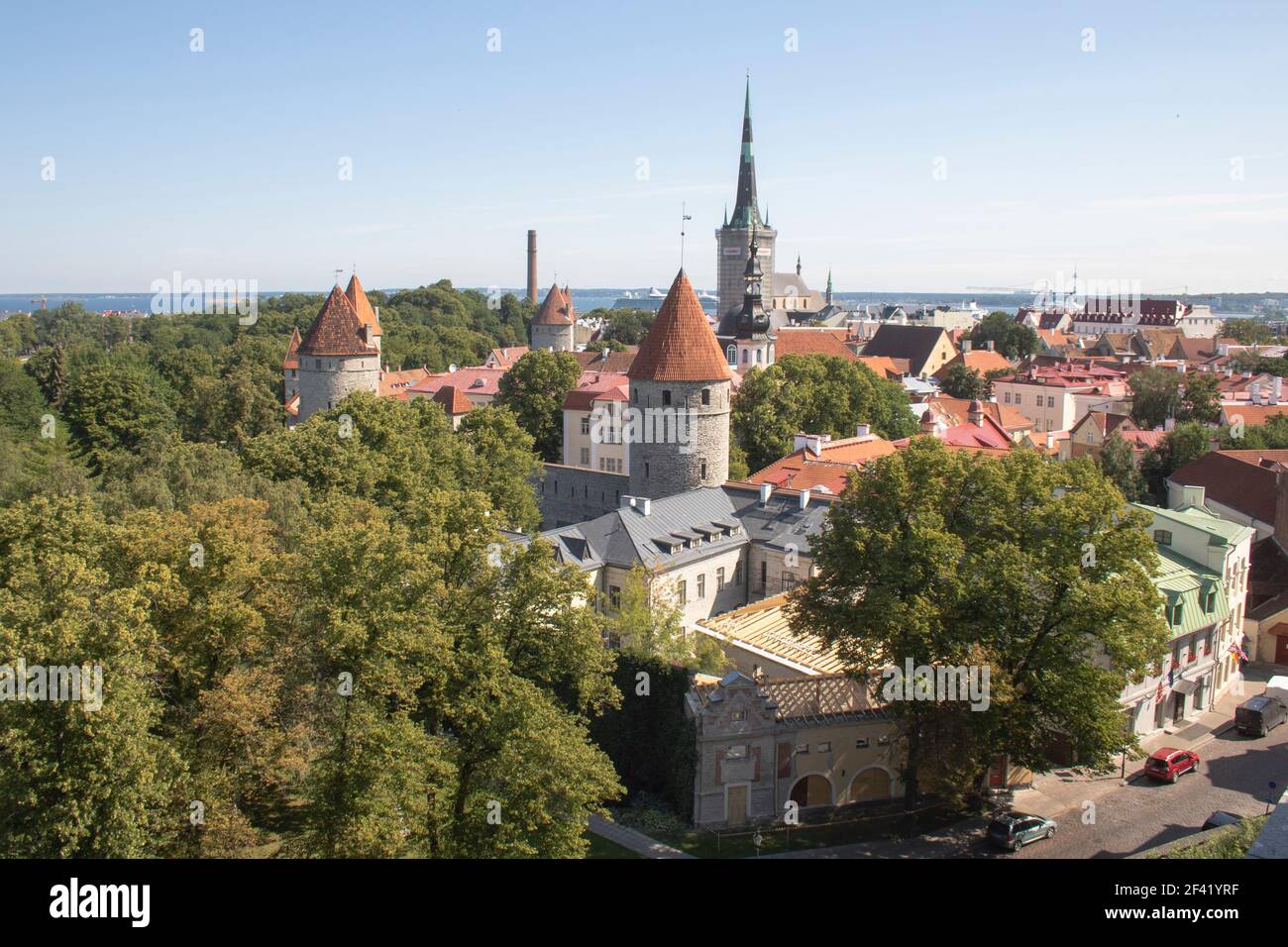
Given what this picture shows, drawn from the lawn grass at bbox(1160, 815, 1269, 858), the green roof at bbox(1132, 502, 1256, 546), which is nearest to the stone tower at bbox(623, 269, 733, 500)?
the green roof at bbox(1132, 502, 1256, 546)

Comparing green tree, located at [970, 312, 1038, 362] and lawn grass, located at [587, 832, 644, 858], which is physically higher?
green tree, located at [970, 312, 1038, 362]

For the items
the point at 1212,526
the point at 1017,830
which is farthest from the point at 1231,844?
the point at 1212,526

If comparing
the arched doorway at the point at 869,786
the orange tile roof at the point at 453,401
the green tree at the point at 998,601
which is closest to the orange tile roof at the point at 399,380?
the orange tile roof at the point at 453,401

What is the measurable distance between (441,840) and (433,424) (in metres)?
26.4

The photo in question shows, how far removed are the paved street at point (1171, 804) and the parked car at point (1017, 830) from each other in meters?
0.18

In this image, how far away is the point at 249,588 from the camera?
1995 cm

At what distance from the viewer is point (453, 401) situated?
63812 millimetres

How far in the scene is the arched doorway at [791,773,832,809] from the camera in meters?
22.8

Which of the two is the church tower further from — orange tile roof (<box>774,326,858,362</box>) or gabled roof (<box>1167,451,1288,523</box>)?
gabled roof (<box>1167,451,1288,523</box>)

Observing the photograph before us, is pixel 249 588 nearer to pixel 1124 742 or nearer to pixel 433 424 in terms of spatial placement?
pixel 1124 742

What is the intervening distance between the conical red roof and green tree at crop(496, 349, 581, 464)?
564 inches

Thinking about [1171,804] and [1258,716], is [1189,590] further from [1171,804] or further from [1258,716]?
[1171,804]

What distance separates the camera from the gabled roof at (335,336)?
52.1 metres

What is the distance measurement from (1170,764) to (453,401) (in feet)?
155
